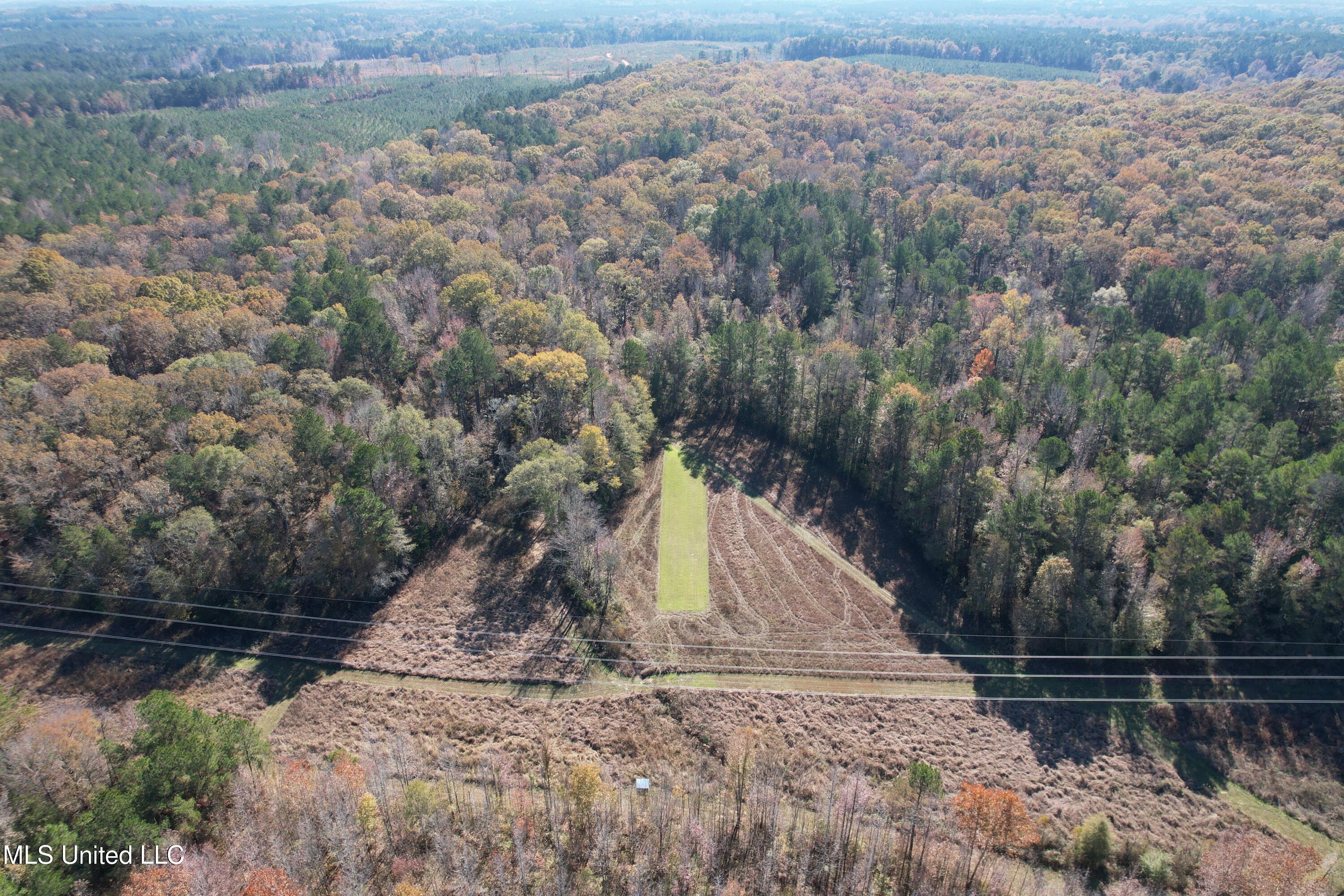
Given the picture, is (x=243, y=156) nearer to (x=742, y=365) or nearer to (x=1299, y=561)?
(x=742, y=365)

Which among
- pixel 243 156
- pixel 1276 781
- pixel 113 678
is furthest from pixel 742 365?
pixel 243 156

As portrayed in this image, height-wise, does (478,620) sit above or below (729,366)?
below

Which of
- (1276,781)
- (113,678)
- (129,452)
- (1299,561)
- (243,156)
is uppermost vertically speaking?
(243,156)

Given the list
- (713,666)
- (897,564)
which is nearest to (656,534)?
(713,666)

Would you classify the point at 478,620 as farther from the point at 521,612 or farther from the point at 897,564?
the point at 897,564

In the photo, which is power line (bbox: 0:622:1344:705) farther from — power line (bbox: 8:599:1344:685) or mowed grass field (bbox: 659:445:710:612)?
mowed grass field (bbox: 659:445:710:612)
